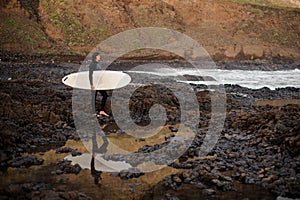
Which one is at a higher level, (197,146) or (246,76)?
(246,76)

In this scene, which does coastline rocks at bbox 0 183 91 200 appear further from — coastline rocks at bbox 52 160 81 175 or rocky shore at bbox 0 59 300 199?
coastline rocks at bbox 52 160 81 175

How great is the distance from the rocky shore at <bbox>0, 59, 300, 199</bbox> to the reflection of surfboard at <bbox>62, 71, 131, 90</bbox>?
51.1 inches

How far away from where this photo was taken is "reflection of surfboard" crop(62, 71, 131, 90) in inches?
410

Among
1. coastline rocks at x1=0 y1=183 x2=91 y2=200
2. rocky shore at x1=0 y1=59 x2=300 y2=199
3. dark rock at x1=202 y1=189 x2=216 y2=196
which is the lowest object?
coastline rocks at x1=0 y1=183 x2=91 y2=200

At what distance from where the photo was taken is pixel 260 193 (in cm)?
720

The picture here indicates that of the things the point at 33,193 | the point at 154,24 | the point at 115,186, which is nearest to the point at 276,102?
the point at 115,186

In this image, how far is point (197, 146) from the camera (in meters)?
9.66

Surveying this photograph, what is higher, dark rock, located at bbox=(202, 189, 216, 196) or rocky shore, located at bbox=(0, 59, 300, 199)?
rocky shore, located at bbox=(0, 59, 300, 199)

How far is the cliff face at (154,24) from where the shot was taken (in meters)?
28.2

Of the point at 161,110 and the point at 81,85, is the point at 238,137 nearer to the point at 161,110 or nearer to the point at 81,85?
the point at 161,110

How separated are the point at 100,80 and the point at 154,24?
78.0 ft

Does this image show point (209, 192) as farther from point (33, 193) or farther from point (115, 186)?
point (33, 193)

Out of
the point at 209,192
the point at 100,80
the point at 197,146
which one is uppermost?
the point at 100,80

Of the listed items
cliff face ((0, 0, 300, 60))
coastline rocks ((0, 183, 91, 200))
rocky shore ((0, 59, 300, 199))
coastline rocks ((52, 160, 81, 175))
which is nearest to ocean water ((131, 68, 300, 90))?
cliff face ((0, 0, 300, 60))
